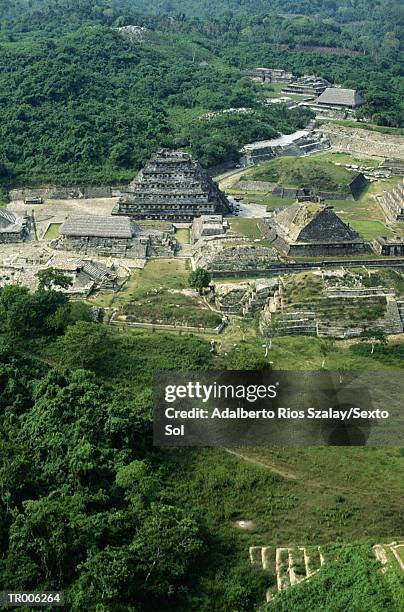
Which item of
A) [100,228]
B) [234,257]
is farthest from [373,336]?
[100,228]

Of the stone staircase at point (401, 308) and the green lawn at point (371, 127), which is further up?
the stone staircase at point (401, 308)

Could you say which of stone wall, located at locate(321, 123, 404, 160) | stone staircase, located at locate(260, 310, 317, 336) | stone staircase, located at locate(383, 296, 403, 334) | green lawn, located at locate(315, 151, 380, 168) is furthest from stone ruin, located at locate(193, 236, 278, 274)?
stone wall, located at locate(321, 123, 404, 160)

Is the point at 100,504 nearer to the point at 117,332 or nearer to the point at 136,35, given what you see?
the point at 117,332

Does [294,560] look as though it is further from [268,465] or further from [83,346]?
[83,346]

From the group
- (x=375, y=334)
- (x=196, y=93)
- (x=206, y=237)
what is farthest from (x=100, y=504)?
(x=196, y=93)

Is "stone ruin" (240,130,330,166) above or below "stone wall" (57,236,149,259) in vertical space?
below

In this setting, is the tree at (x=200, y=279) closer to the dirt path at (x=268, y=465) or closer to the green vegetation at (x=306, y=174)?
the dirt path at (x=268, y=465)

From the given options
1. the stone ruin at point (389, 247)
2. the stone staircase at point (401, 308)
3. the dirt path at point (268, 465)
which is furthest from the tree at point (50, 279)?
the stone ruin at point (389, 247)

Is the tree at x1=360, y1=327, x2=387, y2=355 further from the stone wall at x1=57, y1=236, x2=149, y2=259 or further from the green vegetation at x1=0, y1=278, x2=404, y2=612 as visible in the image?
the stone wall at x1=57, y1=236, x2=149, y2=259
